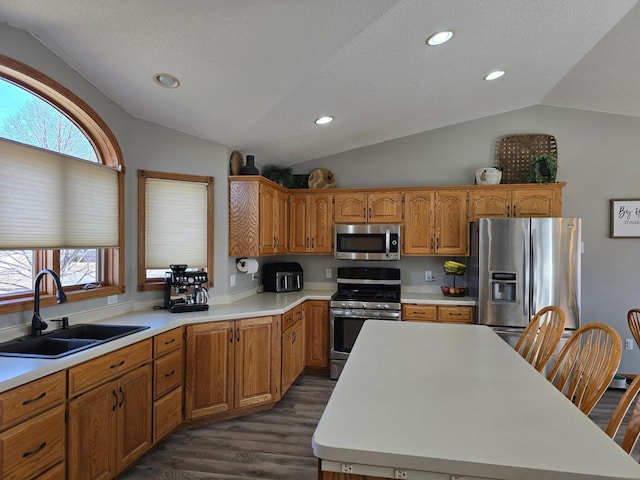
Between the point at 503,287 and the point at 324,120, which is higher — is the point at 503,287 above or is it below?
below

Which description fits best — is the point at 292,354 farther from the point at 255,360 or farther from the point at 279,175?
the point at 279,175

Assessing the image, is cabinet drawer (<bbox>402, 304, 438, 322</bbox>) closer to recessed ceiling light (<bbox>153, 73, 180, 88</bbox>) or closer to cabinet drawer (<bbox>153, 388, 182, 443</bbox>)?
cabinet drawer (<bbox>153, 388, 182, 443</bbox>)

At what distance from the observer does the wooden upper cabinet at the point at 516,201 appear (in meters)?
3.90

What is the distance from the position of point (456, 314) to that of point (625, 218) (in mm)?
2221

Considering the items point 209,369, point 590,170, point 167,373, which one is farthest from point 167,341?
point 590,170

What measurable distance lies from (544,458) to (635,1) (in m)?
3.09

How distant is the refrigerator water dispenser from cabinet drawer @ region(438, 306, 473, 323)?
1.00 feet

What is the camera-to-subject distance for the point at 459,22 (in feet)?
7.72

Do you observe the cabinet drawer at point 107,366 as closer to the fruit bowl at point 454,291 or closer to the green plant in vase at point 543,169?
the fruit bowl at point 454,291

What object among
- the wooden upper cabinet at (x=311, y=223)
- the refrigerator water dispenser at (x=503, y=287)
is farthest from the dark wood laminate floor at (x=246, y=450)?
the wooden upper cabinet at (x=311, y=223)

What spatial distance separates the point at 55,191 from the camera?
2.40 m

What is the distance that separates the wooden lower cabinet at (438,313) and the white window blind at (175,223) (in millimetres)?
2164

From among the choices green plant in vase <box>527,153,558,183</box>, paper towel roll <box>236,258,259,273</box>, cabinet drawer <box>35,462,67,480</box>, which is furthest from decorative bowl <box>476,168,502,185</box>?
cabinet drawer <box>35,462,67,480</box>

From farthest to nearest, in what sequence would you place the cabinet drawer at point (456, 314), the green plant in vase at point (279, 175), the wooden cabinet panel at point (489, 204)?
1. the green plant in vase at point (279, 175)
2. the wooden cabinet panel at point (489, 204)
3. the cabinet drawer at point (456, 314)
